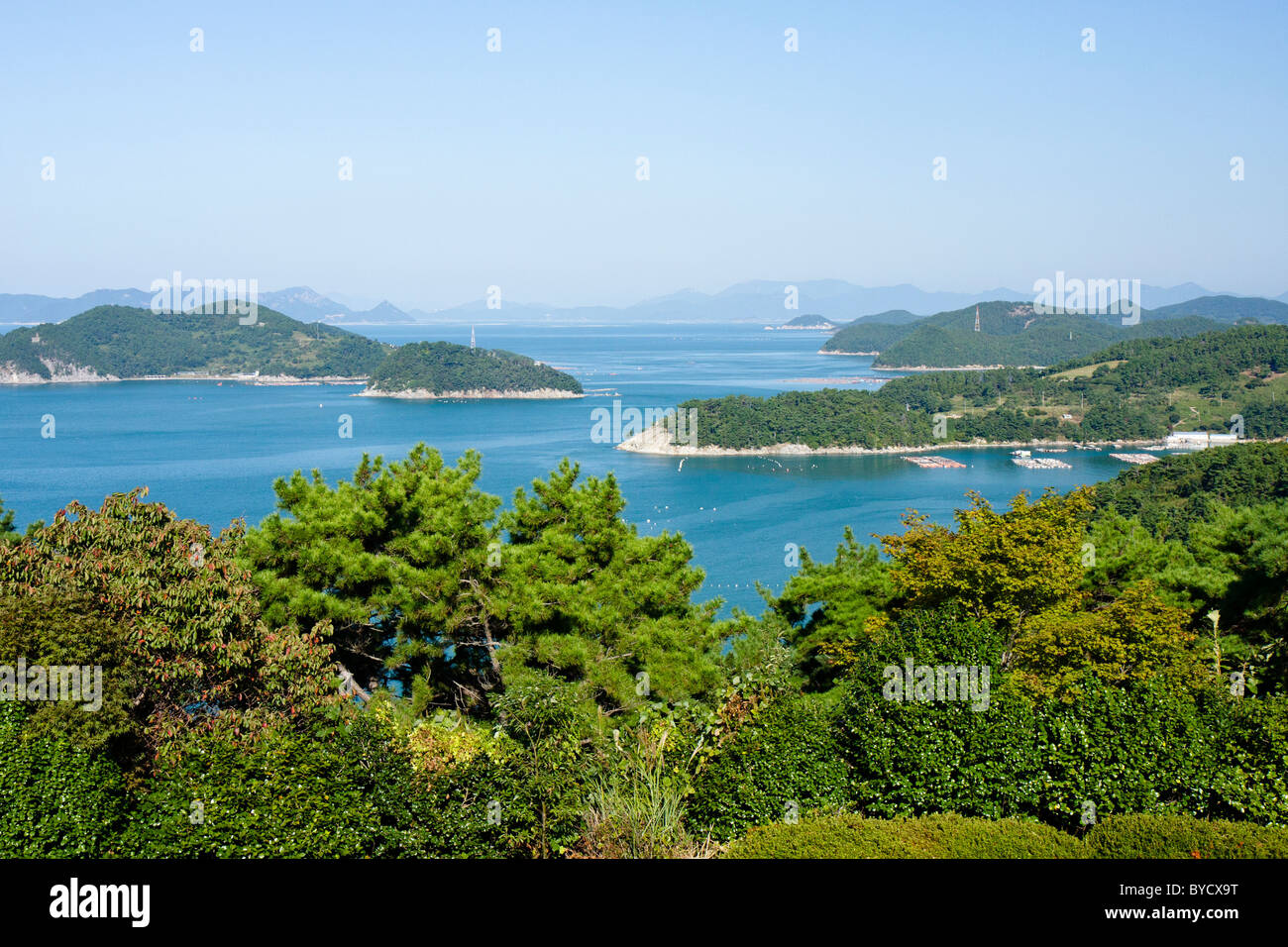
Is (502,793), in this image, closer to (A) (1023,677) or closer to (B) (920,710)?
(B) (920,710)

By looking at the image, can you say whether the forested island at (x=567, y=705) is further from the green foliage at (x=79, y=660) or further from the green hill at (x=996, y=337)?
the green hill at (x=996, y=337)

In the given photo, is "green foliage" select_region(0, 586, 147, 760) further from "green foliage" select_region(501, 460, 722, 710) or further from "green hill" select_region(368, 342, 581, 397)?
"green hill" select_region(368, 342, 581, 397)

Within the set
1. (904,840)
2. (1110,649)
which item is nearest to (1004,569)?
(1110,649)

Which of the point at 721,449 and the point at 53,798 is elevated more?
the point at 53,798

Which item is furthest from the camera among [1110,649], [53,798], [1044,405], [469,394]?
[469,394]

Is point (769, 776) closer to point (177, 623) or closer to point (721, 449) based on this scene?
point (177, 623)
